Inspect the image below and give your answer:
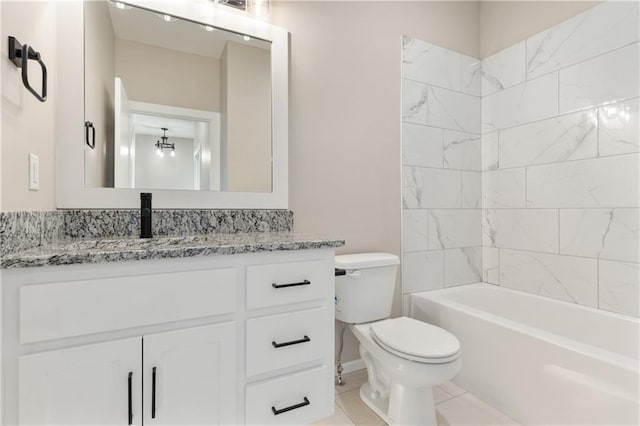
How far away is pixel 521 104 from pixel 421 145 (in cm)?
77

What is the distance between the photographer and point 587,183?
6.24 feet

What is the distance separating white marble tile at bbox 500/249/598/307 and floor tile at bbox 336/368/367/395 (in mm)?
1248

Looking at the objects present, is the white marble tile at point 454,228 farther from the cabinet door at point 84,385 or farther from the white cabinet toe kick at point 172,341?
the cabinet door at point 84,385

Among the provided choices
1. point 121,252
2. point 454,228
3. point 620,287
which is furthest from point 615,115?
point 121,252

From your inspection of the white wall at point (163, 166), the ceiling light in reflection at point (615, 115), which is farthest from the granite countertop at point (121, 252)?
the ceiling light in reflection at point (615, 115)

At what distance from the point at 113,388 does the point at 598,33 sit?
2.82m

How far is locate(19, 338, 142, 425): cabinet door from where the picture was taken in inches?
30.7

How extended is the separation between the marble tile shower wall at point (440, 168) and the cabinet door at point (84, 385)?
167cm

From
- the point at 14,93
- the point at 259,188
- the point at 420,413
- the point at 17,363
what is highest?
the point at 14,93

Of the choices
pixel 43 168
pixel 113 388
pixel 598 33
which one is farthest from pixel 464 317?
pixel 43 168

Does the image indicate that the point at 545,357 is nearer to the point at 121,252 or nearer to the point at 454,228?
the point at 454,228

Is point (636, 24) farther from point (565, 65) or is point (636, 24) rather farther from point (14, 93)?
point (14, 93)

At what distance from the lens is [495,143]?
2408 mm

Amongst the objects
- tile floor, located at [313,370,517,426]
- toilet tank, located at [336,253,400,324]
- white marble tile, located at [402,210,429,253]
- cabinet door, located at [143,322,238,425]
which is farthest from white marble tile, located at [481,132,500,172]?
cabinet door, located at [143,322,238,425]
